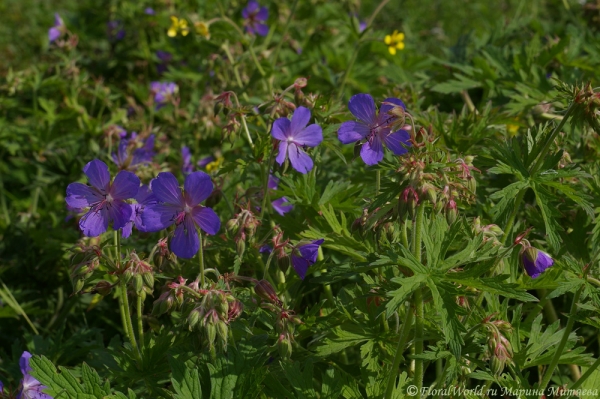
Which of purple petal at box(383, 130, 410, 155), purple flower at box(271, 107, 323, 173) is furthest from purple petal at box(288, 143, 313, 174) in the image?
purple petal at box(383, 130, 410, 155)

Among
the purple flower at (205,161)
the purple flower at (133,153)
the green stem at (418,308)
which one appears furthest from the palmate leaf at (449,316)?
the purple flower at (205,161)

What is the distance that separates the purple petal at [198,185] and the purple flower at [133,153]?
1.13m

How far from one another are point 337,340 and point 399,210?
20.3 inches

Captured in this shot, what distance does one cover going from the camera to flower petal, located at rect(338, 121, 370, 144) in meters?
1.73

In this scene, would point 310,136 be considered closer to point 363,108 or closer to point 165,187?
point 363,108

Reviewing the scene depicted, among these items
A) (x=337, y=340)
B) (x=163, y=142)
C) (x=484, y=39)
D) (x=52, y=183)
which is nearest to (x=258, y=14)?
(x=163, y=142)

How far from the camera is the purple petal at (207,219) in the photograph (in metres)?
1.59

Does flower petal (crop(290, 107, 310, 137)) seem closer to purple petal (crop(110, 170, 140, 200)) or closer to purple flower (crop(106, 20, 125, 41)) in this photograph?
purple petal (crop(110, 170, 140, 200))

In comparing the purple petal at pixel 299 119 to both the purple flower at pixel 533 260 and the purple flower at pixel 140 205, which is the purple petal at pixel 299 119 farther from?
the purple flower at pixel 533 260

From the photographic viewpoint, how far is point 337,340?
1.84 m

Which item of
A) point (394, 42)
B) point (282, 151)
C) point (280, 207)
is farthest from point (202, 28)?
point (282, 151)

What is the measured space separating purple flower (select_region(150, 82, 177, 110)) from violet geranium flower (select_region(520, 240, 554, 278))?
2.75 metres

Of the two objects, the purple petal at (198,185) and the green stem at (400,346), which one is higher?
the purple petal at (198,185)

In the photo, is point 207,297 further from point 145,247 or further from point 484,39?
point 484,39
